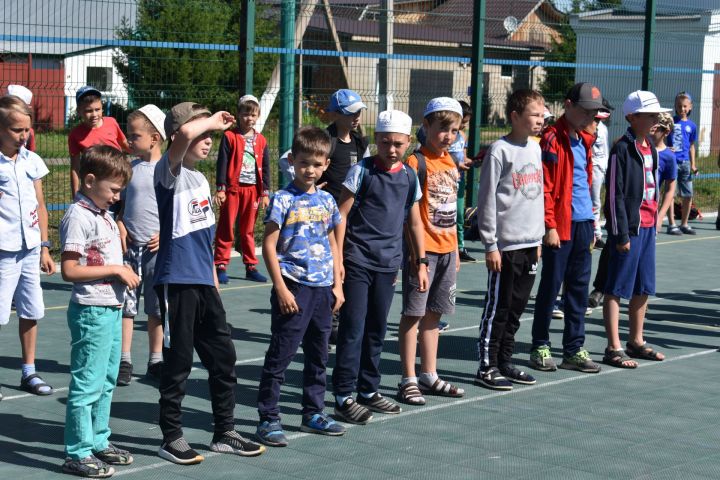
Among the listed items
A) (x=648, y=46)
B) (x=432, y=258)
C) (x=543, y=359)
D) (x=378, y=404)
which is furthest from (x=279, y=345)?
(x=648, y=46)

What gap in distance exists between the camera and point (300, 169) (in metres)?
6.20

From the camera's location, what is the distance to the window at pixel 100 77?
1355 centimetres

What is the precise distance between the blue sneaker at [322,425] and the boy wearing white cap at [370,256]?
0.23 meters

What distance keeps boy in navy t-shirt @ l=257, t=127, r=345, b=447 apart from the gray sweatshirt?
1454 mm

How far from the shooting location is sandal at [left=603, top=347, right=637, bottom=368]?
8.27m

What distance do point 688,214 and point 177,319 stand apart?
12.3 meters

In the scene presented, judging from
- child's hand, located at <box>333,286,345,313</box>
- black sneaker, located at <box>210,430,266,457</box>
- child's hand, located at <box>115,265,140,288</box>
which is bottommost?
black sneaker, located at <box>210,430,266,457</box>

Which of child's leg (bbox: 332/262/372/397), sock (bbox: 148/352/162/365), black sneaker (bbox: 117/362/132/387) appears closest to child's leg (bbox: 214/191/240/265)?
sock (bbox: 148/352/162/365)

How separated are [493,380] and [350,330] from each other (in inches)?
52.4

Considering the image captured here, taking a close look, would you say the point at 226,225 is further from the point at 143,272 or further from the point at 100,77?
the point at 143,272

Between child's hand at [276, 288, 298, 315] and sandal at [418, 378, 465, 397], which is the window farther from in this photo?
child's hand at [276, 288, 298, 315]

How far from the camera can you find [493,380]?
749 cm

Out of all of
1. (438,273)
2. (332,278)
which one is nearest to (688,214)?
(438,273)

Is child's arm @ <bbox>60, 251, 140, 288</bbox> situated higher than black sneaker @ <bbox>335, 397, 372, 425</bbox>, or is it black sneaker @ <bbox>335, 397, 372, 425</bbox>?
child's arm @ <bbox>60, 251, 140, 288</bbox>
